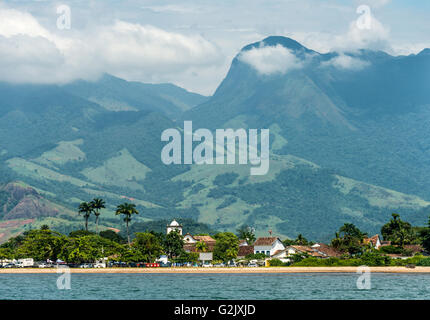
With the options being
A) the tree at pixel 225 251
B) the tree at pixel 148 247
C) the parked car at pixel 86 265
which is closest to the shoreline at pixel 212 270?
the parked car at pixel 86 265

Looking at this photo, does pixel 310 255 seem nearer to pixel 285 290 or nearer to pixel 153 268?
pixel 153 268

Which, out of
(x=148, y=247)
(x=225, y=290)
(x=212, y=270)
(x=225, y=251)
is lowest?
(x=225, y=290)

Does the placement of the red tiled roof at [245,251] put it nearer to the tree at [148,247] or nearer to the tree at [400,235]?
the tree at [148,247]

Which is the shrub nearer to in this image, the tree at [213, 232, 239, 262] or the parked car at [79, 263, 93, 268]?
the tree at [213, 232, 239, 262]

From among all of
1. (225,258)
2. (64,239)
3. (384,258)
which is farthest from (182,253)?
(384,258)

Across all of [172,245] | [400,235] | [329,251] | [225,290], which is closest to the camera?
[225,290]

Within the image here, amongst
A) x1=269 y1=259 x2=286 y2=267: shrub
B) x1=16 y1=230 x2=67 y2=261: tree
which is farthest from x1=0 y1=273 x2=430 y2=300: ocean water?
x1=269 y1=259 x2=286 y2=267: shrub

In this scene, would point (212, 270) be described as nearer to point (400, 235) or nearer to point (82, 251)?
point (82, 251)

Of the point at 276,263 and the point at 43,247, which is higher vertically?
the point at 43,247

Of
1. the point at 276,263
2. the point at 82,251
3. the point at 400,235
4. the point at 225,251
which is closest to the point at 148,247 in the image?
the point at 82,251
